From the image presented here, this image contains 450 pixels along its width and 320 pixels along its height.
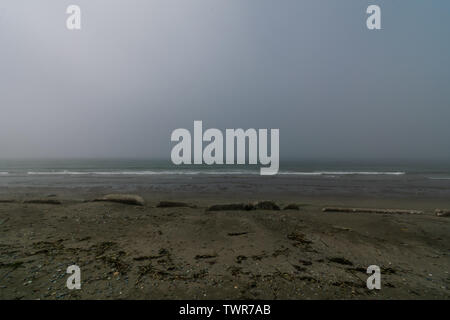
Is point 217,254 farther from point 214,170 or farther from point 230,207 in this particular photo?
point 214,170

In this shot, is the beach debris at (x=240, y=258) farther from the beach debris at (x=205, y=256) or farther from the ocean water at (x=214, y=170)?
the ocean water at (x=214, y=170)

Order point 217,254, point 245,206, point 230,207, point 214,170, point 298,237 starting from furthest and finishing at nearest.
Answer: point 214,170
point 245,206
point 230,207
point 298,237
point 217,254

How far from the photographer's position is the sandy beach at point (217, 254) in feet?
10.8

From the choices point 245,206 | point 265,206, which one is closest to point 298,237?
point 265,206

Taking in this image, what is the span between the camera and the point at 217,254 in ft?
15.0

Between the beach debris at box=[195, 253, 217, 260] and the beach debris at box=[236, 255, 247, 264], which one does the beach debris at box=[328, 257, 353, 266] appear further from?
the beach debris at box=[195, 253, 217, 260]

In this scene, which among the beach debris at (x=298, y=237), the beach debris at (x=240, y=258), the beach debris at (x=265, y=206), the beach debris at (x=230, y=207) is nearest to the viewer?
the beach debris at (x=240, y=258)

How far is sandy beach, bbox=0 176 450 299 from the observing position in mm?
3281

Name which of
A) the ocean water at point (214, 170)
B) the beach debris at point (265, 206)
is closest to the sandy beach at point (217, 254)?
the beach debris at point (265, 206)

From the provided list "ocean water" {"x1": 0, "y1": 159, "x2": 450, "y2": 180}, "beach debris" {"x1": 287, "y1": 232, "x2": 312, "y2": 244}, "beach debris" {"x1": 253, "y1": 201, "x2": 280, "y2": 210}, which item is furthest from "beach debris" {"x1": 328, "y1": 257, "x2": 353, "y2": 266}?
"ocean water" {"x1": 0, "y1": 159, "x2": 450, "y2": 180}

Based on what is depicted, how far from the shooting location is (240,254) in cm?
455

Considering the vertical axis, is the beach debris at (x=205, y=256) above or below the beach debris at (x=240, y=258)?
below

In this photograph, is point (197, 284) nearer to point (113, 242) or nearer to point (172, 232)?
point (172, 232)
